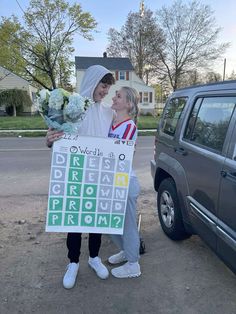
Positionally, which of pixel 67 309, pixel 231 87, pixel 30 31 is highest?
pixel 30 31

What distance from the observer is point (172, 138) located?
3738mm

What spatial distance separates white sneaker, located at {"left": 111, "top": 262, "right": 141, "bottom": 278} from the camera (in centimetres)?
299


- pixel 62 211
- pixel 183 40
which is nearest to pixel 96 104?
pixel 62 211

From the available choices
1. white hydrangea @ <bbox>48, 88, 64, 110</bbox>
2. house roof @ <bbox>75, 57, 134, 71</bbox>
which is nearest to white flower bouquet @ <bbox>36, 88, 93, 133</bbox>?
white hydrangea @ <bbox>48, 88, 64, 110</bbox>

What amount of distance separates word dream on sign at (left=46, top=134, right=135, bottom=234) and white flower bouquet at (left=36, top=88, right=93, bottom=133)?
0.41ft

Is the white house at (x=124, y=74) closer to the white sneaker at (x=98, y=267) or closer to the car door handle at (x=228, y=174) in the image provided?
the white sneaker at (x=98, y=267)

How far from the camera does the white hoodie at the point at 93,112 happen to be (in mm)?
2652

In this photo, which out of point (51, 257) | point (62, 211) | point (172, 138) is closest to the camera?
point (62, 211)

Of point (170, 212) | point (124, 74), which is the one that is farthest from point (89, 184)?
point (124, 74)

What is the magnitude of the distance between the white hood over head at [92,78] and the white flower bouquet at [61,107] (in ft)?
0.69

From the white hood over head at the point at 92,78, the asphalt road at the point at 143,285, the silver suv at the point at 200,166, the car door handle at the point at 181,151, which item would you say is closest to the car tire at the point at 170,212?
the silver suv at the point at 200,166

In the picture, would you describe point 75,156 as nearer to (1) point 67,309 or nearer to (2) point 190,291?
(1) point 67,309

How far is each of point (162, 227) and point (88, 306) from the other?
63.9 inches

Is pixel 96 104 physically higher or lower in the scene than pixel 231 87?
lower
